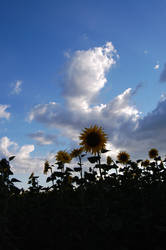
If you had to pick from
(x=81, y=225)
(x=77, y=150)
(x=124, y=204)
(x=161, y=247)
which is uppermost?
(x=77, y=150)

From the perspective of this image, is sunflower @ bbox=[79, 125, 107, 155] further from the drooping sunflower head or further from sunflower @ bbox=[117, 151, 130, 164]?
Result: sunflower @ bbox=[117, 151, 130, 164]

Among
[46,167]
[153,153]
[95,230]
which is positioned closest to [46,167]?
[46,167]

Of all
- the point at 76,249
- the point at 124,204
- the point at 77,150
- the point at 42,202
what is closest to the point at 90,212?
the point at 76,249

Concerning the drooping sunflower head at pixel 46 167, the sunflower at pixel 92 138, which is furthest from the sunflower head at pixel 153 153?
the sunflower at pixel 92 138

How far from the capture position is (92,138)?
7.49 metres

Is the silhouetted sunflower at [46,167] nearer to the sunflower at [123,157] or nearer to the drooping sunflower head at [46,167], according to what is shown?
the drooping sunflower head at [46,167]

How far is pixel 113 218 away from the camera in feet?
13.6

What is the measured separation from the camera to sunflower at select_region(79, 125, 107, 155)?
7.47 m

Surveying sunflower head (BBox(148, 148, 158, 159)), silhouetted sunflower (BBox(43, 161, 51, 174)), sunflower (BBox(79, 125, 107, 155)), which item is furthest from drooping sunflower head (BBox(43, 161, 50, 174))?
sunflower head (BBox(148, 148, 158, 159))

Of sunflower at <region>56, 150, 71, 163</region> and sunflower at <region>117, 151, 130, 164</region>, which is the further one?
sunflower at <region>117, 151, 130, 164</region>

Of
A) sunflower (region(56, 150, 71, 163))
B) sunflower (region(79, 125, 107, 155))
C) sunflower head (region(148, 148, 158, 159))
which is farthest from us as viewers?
sunflower head (region(148, 148, 158, 159))

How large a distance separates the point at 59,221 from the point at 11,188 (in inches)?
58.8

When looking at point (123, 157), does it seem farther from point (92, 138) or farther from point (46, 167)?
point (92, 138)

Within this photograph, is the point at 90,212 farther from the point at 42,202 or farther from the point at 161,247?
the point at 42,202
